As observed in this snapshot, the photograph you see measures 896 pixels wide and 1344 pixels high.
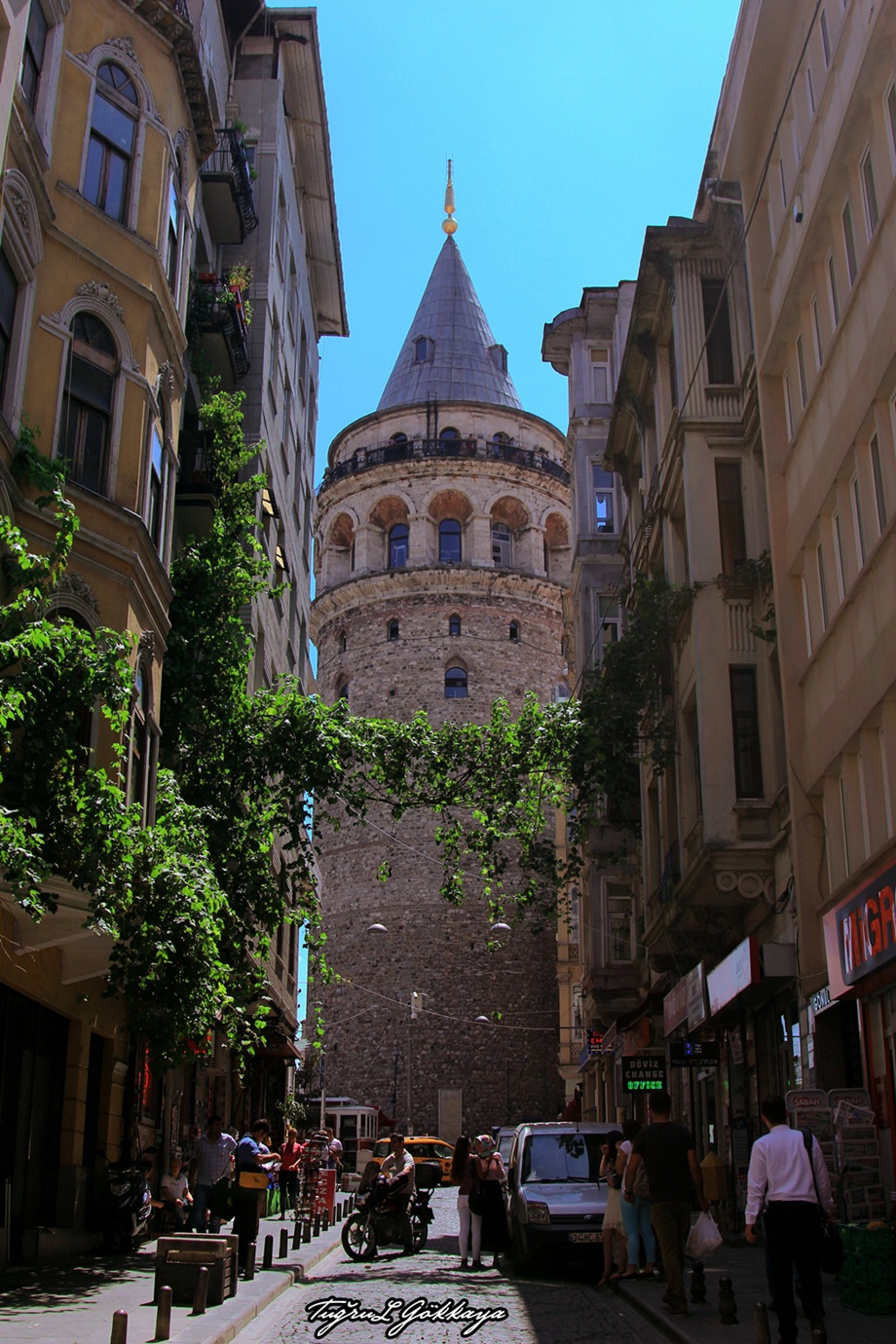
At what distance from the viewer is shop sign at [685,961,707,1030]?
19766 millimetres

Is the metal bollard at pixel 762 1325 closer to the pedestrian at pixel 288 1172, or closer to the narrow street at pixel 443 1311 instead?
the narrow street at pixel 443 1311

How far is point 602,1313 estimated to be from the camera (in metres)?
11.4

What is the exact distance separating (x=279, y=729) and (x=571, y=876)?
5.77 metres

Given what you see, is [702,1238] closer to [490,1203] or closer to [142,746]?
[490,1203]

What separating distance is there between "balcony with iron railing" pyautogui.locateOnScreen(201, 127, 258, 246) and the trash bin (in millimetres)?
18345

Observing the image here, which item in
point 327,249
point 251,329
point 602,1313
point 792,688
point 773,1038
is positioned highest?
point 327,249

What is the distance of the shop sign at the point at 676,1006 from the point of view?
21.3 metres

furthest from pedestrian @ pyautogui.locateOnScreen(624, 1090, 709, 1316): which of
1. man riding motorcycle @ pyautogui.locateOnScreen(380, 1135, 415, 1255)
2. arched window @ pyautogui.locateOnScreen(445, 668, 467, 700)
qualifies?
arched window @ pyautogui.locateOnScreen(445, 668, 467, 700)

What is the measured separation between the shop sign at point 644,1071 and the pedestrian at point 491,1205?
6.20 metres

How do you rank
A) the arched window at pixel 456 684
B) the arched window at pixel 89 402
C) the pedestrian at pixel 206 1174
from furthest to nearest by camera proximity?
1. the arched window at pixel 456 684
2. the pedestrian at pixel 206 1174
3. the arched window at pixel 89 402

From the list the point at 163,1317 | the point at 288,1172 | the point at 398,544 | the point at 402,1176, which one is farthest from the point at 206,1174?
the point at 398,544

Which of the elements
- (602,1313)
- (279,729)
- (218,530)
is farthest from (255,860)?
(602,1313)

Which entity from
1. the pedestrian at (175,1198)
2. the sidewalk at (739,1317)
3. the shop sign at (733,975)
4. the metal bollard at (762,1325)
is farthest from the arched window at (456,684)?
the metal bollard at (762,1325)

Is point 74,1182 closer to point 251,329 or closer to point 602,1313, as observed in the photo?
point 602,1313
